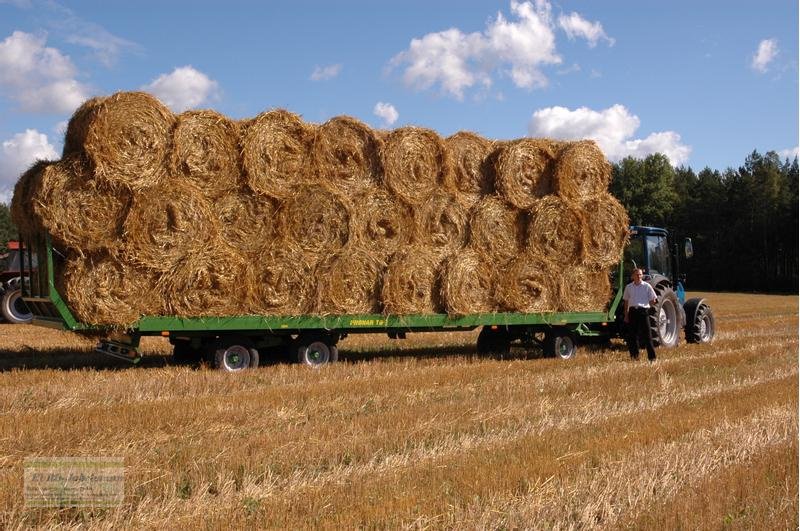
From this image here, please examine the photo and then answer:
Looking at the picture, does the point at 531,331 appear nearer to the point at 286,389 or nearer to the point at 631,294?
the point at 631,294

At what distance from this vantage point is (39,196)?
8.23 meters

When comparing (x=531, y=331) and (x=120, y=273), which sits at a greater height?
(x=120, y=273)

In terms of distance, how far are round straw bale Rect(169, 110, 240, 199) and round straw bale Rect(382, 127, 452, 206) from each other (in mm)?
1883

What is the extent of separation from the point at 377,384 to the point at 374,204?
98.5 inches

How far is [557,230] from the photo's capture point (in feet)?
34.8

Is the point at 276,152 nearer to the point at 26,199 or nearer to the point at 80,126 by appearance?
the point at 80,126

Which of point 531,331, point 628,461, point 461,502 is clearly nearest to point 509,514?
point 461,502

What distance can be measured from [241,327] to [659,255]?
7643 millimetres

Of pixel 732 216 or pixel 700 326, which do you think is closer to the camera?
pixel 700 326

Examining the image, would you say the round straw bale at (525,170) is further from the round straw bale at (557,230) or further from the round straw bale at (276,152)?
the round straw bale at (276,152)

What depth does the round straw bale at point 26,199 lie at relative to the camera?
8570mm

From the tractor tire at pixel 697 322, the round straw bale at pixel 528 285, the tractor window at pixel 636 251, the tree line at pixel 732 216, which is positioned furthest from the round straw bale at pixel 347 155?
the tree line at pixel 732 216

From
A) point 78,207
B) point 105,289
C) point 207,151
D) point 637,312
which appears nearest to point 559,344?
point 637,312

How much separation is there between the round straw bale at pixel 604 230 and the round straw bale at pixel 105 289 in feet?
19.3
